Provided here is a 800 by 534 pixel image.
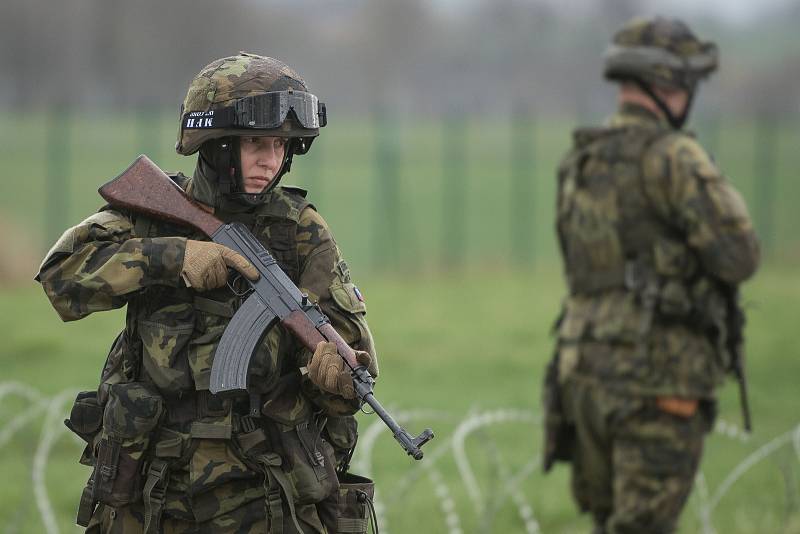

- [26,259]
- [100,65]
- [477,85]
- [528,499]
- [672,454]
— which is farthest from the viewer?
[477,85]

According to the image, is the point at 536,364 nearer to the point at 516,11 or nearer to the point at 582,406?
the point at 582,406

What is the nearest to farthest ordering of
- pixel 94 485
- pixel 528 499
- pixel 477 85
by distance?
pixel 94 485, pixel 528 499, pixel 477 85

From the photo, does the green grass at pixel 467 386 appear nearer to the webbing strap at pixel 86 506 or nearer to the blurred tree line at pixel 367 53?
the webbing strap at pixel 86 506

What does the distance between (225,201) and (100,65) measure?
54.3 metres

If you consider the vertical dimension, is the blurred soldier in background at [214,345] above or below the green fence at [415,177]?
above

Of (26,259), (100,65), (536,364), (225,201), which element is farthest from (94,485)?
(100,65)

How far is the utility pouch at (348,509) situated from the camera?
178 inches

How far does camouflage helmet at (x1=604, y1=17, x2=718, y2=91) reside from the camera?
272 inches

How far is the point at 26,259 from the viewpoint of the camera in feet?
59.8

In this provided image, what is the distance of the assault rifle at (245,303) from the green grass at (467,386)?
157 cm

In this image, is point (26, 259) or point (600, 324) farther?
point (26, 259)

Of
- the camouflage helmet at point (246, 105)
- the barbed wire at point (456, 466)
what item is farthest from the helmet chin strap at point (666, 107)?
the camouflage helmet at point (246, 105)

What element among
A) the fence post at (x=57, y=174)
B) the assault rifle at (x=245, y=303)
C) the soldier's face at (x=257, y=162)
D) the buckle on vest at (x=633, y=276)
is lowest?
the fence post at (x=57, y=174)

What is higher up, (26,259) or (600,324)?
(600,324)
